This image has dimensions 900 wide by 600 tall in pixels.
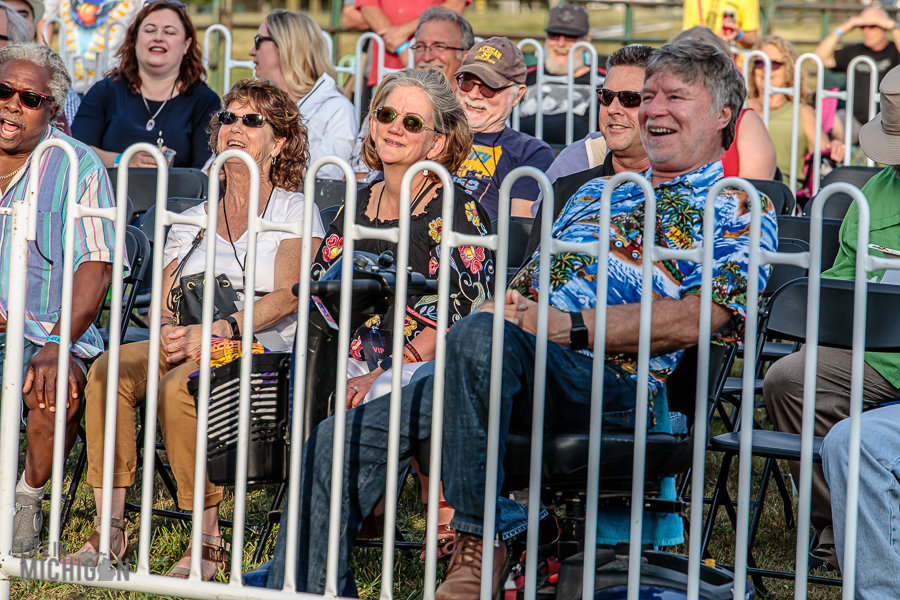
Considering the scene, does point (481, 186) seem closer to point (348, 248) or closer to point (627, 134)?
point (627, 134)

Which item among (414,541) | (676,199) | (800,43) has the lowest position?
(414,541)

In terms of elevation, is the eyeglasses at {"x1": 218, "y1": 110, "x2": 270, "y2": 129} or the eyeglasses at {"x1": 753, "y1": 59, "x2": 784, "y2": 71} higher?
the eyeglasses at {"x1": 753, "y1": 59, "x2": 784, "y2": 71}

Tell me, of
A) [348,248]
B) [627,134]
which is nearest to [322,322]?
[348,248]

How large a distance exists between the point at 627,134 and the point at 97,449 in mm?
2547

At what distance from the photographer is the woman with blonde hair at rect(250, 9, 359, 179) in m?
6.31

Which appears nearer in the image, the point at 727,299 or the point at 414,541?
the point at 727,299

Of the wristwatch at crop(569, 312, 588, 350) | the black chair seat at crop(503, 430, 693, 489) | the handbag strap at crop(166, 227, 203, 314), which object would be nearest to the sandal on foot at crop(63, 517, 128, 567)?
the handbag strap at crop(166, 227, 203, 314)

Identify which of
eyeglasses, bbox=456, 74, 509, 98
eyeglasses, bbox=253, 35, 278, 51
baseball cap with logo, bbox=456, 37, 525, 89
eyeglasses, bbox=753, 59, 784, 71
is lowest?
eyeglasses, bbox=456, 74, 509, 98

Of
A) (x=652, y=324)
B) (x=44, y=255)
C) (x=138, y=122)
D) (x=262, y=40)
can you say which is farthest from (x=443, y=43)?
(x=652, y=324)

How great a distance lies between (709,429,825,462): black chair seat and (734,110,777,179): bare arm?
2.54 meters

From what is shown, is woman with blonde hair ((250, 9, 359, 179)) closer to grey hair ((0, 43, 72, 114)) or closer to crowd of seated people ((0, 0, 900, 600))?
crowd of seated people ((0, 0, 900, 600))

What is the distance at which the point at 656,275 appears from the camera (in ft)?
9.97

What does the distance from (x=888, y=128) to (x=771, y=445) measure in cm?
140

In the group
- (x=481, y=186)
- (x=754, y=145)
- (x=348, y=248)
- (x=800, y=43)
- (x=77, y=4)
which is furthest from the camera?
(x=800, y=43)
